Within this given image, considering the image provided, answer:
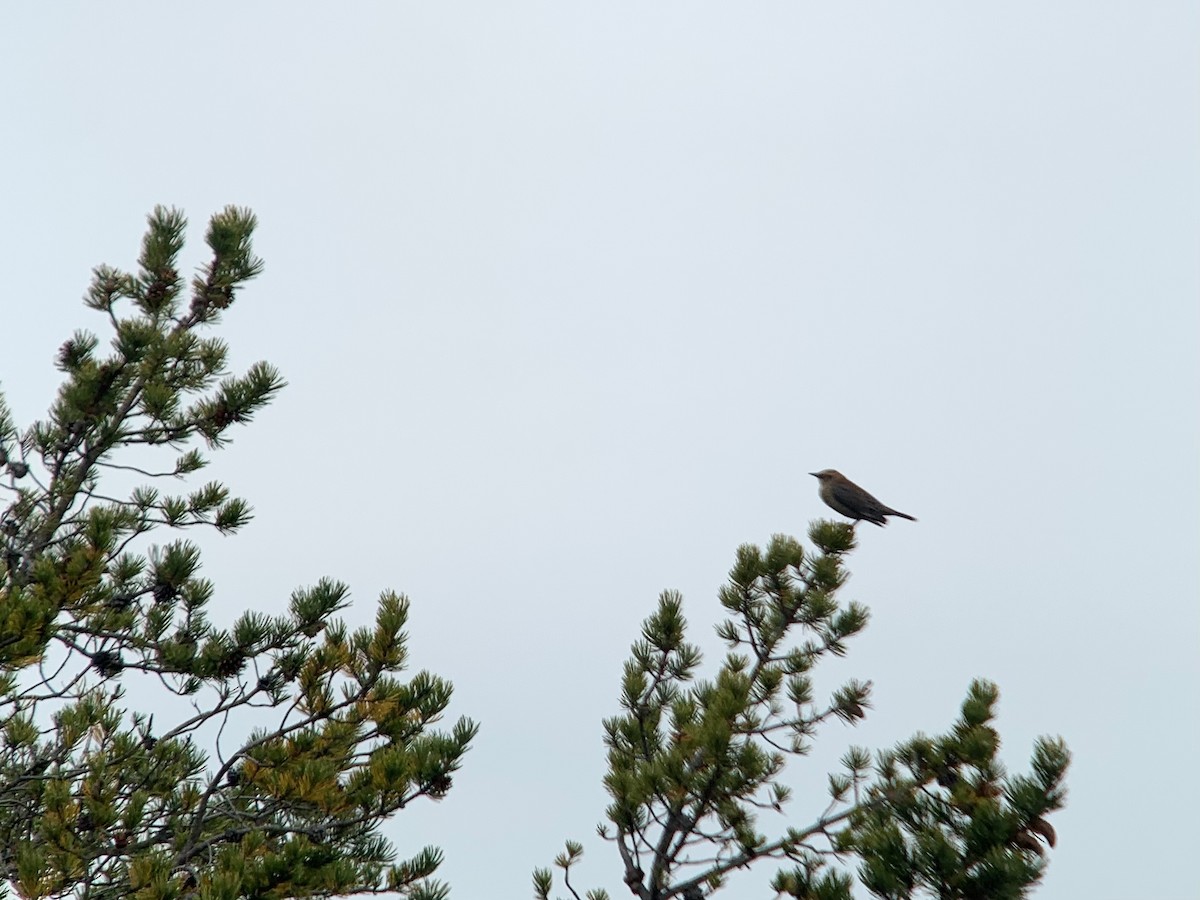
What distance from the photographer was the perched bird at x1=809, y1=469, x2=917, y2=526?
10.6 m

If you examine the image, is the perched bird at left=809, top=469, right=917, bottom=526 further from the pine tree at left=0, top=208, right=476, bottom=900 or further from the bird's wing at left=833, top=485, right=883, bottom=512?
the pine tree at left=0, top=208, right=476, bottom=900

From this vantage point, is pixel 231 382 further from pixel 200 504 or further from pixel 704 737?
pixel 704 737

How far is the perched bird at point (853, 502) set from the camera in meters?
10.6

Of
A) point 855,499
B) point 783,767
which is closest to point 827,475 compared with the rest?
point 855,499

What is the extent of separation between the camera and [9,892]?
4.70 metres

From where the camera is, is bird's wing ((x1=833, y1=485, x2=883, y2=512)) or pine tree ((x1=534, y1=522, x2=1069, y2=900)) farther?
bird's wing ((x1=833, y1=485, x2=883, y2=512))

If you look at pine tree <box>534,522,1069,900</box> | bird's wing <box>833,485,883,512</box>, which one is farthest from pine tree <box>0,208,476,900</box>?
bird's wing <box>833,485,883,512</box>

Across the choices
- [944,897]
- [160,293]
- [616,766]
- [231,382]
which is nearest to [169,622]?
[231,382]

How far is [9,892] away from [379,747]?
1.58 metres

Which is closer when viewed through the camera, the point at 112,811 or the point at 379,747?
the point at 112,811

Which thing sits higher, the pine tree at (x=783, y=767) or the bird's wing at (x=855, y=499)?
the bird's wing at (x=855, y=499)

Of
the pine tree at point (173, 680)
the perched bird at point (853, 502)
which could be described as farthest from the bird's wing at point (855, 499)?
the pine tree at point (173, 680)

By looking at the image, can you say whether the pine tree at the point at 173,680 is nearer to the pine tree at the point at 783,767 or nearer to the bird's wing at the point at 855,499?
the pine tree at the point at 783,767

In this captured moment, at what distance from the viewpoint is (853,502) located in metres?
10.6
